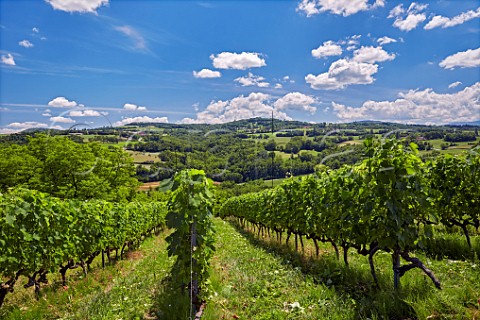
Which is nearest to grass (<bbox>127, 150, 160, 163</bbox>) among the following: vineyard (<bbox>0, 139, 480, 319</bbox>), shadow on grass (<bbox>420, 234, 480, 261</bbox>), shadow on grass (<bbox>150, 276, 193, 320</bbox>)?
vineyard (<bbox>0, 139, 480, 319</bbox>)

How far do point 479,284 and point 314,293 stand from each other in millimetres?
2475

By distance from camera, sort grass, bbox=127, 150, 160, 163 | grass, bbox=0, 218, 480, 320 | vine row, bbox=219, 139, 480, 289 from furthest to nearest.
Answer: grass, bbox=127, 150, 160, 163
vine row, bbox=219, 139, 480, 289
grass, bbox=0, 218, 480, 320

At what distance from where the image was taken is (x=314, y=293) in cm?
541

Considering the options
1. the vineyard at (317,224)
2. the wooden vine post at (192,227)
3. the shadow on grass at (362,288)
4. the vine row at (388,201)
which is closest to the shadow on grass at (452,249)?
the vineyard at (317,224)

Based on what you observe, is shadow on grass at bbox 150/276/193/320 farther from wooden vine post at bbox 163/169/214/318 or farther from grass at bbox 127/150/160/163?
grass at bbox 127/150/160/163

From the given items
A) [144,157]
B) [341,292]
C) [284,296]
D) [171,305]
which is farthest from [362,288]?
[144,157]

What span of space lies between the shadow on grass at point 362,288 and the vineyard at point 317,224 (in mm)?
70

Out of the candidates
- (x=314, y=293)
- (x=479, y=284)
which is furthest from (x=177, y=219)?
(x=479, y=284)

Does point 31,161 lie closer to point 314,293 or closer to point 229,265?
point 229,265

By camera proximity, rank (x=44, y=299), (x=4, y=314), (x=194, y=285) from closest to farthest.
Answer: (x=194, y=285) < (x=4, y=314) < (x=44, y=299)

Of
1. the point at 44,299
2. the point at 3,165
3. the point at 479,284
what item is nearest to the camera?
the point at 479,284

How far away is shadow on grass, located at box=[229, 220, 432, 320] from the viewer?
4.29 m

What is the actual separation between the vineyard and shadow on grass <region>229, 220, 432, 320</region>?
0.23 ft

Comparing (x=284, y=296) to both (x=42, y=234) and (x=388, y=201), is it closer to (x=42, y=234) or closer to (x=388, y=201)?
(x=388, y=201)
